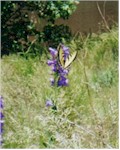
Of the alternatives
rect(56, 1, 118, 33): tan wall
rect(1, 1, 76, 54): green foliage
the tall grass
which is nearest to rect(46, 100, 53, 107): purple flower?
the tall grass

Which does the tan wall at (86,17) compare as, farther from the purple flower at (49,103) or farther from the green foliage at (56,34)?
the purple flower at (49,103)

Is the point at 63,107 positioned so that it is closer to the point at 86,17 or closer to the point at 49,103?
the point at 49,103

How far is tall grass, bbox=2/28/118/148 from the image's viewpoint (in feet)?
5.89

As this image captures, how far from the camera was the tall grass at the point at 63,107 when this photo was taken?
1795 millimetres

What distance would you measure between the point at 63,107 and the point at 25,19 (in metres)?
2.13

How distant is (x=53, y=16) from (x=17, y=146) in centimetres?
218

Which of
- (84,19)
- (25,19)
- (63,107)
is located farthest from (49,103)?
(84,19)

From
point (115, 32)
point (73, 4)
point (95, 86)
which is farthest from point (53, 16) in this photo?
point (95, 86)

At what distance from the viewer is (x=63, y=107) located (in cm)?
197

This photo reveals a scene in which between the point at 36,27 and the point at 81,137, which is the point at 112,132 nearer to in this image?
the point at 81,137

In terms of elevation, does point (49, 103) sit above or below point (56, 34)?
below

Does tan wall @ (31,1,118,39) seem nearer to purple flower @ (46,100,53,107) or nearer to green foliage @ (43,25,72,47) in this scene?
green foliage @ (43,25,72,47)

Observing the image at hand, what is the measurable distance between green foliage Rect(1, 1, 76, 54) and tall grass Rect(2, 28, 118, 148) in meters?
1.00

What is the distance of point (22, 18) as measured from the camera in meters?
3.97
